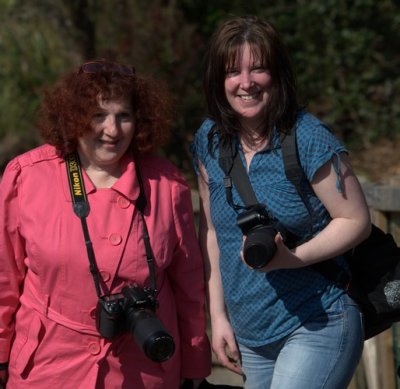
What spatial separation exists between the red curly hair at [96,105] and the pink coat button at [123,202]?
21 centimetres

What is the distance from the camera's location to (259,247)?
2809mm

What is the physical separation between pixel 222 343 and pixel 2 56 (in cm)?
745

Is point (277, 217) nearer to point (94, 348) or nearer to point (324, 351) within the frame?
point (324, 351)

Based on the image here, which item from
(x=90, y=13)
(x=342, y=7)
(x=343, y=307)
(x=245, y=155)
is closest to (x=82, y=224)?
(x=245, y=155)

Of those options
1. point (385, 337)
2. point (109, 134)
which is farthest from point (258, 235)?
point (385, 337)

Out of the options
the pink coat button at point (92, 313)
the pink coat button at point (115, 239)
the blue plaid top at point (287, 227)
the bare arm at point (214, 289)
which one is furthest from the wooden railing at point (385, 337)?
the pink coat button at point (92, 313)

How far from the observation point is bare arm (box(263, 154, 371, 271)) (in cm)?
296

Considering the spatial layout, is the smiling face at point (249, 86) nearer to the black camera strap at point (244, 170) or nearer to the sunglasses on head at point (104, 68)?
the black camera strap at point (244, 170)

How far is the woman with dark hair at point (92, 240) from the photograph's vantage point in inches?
125

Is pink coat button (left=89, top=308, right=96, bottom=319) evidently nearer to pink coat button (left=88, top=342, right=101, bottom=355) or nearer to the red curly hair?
pink coat button (left=88, top=342, right=101, bottom=355)

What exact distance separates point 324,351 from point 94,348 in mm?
825

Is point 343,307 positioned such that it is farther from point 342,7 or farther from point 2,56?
point 2,56

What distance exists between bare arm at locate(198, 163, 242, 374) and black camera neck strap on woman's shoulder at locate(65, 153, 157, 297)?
24 centimetres

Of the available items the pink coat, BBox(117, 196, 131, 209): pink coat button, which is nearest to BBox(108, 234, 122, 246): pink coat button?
A: the pink coat
